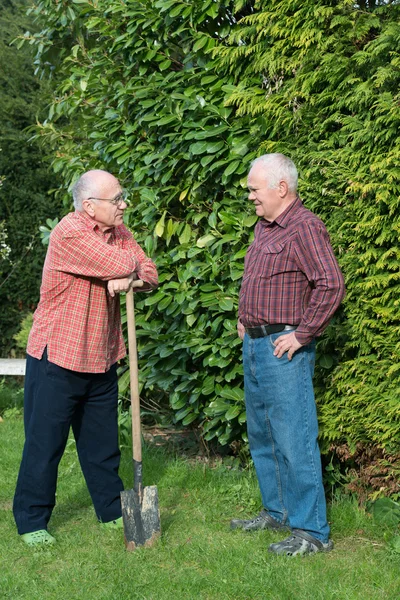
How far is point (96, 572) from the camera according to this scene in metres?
3.96

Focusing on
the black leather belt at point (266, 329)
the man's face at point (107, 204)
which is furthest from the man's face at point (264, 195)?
the man's face at point (107, 204)

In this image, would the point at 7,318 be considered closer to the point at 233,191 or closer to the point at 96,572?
the point at 233,191

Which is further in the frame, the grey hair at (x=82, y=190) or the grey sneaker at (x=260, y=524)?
the grey sneaker at (x=260, y=524)

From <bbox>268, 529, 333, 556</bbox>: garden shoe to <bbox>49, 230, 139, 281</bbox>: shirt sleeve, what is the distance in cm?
158

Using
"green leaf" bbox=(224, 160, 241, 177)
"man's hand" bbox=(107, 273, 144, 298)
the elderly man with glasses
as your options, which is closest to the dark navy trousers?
the elderly man with glasses

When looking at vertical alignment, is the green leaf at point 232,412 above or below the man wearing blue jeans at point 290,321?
below

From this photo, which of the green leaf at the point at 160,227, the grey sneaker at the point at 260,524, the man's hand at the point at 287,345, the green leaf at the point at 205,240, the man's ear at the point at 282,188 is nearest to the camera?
the man's hand at the point at 287,345

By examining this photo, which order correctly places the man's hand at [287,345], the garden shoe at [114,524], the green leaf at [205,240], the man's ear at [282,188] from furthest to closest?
the green leaf at [205,240] → the garden shoe at [114,524] → the man's ear at [282,188] → the man's hand at [287,345]

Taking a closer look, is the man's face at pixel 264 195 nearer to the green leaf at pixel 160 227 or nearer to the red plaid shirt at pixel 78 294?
the red plaid shirt at pixel 78 294

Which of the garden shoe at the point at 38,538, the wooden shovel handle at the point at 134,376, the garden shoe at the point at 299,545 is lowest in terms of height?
the garden shoe at the point at 38,538

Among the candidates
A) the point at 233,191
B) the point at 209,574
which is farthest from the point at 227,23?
the point at 209,574

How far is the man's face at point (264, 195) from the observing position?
4062mm

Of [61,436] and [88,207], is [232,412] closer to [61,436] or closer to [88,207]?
[61,436]

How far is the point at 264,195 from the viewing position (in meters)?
4.07
